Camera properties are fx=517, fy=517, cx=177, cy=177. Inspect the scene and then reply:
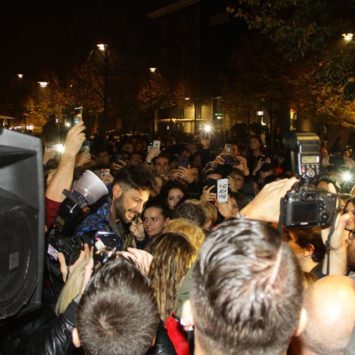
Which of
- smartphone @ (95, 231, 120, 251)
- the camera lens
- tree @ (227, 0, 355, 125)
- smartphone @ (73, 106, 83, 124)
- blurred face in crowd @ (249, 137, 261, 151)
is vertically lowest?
smartphone @ (95, 231, 120, 251)

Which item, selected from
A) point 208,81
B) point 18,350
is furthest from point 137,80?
point 18,350

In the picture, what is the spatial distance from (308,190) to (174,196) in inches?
169

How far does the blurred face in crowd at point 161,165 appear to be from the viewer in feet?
29.8

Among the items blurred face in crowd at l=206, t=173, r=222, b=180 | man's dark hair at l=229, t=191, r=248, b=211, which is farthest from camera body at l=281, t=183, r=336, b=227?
blurred face in crowd at l=206, t=173, r=222, b=180

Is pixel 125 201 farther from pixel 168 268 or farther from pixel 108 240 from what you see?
pixel 168 268

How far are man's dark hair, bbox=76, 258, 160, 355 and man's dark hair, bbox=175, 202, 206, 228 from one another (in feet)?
9.53

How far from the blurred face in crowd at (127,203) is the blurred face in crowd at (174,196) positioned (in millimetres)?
1561

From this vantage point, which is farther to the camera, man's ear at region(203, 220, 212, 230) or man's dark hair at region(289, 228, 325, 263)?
man's ear at region(203, 220, 212, 230)

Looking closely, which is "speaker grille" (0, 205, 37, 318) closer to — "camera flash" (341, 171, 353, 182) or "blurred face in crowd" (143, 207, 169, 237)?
"blurred face in crowd" (143, 207, 169, 237)

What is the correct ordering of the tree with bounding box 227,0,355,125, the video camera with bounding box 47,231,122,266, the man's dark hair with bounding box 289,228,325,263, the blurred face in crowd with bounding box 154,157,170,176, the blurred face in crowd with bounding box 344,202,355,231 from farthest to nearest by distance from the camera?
the tree with bounding box 227,0,355,125 < the blurred face in crowd with bounding box 154,157,170,176 < the blurred face in crowd with bounding box 344,202,355,231 < the man's dark hair with bounding box 289,228,325,263 < the video camera with bounding box 47,231,122,266

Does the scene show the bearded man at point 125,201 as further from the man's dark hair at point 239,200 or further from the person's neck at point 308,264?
the person's neck at point 308,264

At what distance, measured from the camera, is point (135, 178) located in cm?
509

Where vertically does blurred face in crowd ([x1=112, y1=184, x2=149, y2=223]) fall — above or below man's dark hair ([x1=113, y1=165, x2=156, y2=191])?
below

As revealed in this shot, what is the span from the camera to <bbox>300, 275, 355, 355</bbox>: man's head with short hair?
2.27 meters
